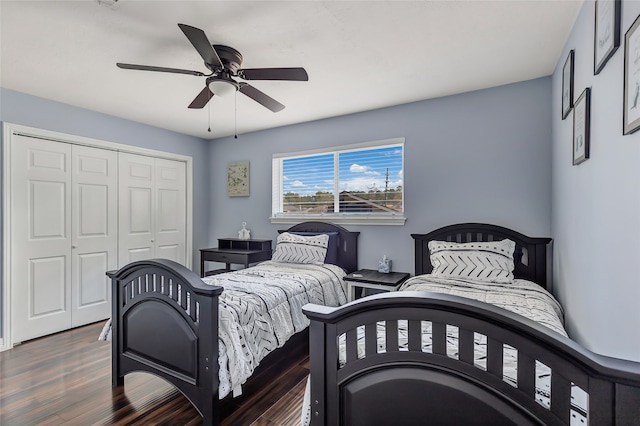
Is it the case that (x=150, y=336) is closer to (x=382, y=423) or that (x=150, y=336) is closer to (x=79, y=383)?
(x=79, y=383)

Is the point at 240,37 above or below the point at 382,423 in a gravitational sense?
above

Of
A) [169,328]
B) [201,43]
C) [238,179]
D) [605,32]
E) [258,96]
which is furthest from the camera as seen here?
[238,179]

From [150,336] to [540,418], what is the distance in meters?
2.21

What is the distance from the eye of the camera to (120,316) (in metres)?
2.32

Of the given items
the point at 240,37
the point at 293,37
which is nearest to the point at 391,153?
the point at 293,37

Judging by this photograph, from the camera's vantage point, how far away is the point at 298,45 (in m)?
2.24

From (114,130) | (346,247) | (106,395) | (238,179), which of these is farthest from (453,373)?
(114,130)

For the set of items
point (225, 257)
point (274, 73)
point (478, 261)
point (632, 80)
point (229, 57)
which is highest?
point (229, 57)

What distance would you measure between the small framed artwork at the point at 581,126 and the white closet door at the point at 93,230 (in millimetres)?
4602

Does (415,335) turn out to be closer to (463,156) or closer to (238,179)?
(463,156)

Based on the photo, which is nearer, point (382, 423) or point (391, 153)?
point (382, 423)

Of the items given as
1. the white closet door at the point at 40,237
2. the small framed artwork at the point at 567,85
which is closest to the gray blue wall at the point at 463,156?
the small framed artwork at the point at 567,85

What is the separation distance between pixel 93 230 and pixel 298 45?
3276mm

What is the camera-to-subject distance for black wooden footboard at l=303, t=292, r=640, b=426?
842 millimetres
